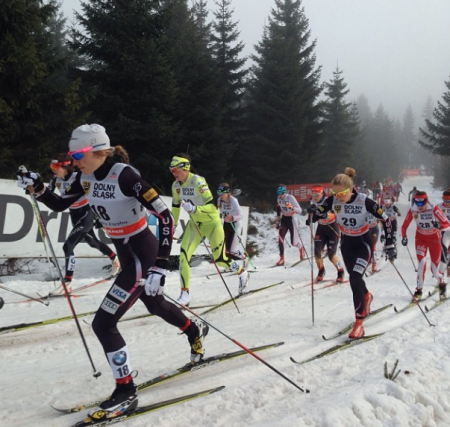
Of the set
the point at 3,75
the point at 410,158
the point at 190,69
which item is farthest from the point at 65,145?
the point at 410,158

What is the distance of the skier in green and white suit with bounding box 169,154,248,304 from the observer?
6.37m

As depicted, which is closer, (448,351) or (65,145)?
(448,351)

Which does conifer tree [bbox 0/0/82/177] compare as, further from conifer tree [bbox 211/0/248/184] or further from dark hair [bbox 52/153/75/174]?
conifer tree [bbox 211/0/248/184]

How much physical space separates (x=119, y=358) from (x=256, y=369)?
5.23 feet

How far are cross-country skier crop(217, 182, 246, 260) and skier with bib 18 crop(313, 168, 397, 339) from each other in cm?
333

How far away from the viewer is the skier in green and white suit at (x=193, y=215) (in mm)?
6371

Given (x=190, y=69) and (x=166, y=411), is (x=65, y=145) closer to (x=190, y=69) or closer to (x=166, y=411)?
(x=190, y=69)

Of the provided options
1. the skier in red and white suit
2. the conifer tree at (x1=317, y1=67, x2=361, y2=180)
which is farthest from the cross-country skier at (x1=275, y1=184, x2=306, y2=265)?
the conifer tree at (x1=317, y1=67, x2=361, y2=180)

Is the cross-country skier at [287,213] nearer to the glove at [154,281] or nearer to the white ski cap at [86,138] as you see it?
the glove at [154,281]

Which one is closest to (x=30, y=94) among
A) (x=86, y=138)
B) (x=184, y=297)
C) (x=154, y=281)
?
(x=184, y=297)

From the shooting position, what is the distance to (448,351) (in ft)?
15.3

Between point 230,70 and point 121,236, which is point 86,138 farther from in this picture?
point 230,70

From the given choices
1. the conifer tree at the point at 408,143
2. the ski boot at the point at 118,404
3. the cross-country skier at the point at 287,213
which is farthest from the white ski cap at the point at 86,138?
the conifer tree at the point at 408,143

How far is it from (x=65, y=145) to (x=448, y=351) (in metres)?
11.9
